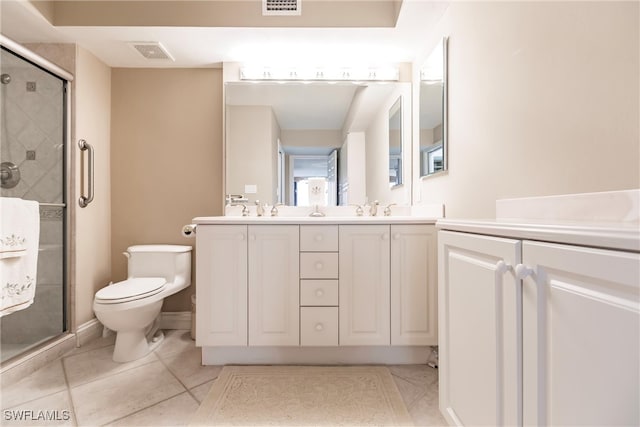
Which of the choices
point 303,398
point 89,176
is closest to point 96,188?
point 89,176

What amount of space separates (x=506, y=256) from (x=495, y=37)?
103 centimetres

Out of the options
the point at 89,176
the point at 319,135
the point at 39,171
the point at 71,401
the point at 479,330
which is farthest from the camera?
the point at 319,135

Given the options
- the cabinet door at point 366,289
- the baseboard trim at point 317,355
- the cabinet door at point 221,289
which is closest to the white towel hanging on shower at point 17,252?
the cabinet door at point 221,289

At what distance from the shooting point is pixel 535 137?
0.98 meters

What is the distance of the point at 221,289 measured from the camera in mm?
1599

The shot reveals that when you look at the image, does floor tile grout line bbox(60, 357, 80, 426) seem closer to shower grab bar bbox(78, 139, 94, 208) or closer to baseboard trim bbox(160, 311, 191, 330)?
baseboard trim bbox(160, 311, 191, 330)

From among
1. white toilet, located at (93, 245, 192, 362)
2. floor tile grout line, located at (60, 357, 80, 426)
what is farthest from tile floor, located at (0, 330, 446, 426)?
white toilet, located at (93, 245, 192, 362)

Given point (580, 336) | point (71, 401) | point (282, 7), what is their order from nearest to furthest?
point (580, 336), point (71, 401), point (282, 7)

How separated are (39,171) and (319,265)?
190cm

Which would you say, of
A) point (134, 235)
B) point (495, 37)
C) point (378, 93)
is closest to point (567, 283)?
point (495, 37)

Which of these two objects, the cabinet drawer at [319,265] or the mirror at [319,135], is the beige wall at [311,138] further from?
the cabinet drawer at [319,265]

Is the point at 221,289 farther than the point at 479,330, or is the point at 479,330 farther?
the point at 221,289

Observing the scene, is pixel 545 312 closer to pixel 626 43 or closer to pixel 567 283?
pixel 567 283

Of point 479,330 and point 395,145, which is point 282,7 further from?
point 479,330
